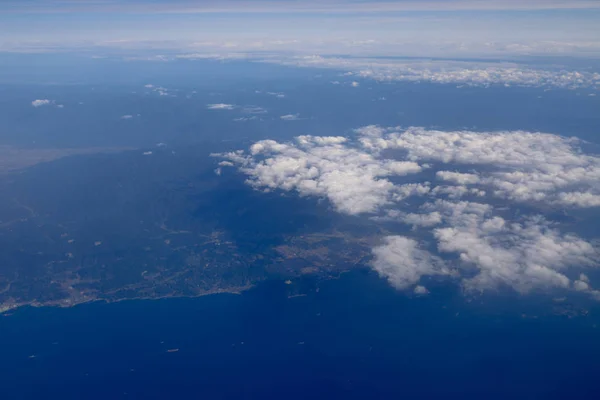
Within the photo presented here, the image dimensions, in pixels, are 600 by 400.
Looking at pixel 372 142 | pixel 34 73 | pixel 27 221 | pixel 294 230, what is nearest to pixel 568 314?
pixel 294 230

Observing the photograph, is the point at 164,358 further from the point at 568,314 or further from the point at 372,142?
the point at 372,142

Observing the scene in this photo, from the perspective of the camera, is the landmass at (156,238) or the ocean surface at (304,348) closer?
the ocean surface at (304,348)

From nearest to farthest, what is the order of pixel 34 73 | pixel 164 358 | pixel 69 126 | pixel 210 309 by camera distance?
pixel 164 358 → pixel 210 309 → pixel 69 126 → pixel 34 73

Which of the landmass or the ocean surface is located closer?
the ocean surface

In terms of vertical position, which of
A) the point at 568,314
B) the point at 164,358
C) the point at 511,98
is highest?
the point at 511,98

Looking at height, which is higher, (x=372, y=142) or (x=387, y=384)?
(x=372, y=142)

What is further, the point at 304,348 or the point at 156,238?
the point at 156,238

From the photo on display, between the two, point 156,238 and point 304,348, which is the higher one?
point 156,238

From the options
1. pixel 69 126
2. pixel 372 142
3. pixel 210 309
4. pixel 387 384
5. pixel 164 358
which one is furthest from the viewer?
pixel 69 126
